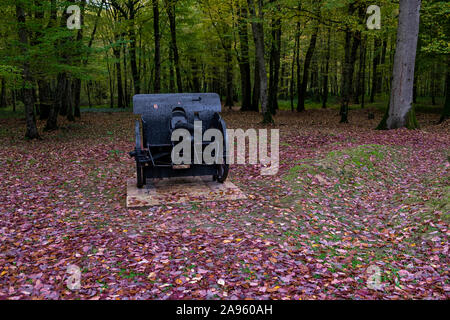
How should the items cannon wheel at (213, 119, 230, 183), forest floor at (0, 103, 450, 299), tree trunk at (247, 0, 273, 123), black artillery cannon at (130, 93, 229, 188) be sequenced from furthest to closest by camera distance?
tree trunk at (247, 0, 273, 123) → black artillery cannon at (130, 93, 229, 188) → cannon wheel at (213, 119, 230, 183) → forest floor at (0, 103, 450, 299)

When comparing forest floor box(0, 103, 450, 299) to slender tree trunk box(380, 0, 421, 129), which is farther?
slender tree trunk box(380, 0, 421, 129)

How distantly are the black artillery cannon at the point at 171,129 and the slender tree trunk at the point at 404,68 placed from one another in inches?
384

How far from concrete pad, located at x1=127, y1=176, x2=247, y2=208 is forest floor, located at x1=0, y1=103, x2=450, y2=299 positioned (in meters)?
0.26

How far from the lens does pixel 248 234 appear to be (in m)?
5.05

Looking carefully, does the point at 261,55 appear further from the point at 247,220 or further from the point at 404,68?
the point at 247,220

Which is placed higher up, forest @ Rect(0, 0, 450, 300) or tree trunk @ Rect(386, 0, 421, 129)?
tree trunk @ Rect(386, 0, 421, 129)

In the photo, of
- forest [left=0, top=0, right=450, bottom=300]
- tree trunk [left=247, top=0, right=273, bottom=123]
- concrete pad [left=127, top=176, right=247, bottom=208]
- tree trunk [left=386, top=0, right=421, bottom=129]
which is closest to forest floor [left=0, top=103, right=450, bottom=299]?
forest [left=0, top=0, right=450, bottom=300]

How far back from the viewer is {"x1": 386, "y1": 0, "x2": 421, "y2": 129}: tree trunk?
12.9 meters

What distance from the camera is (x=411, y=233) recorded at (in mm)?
5148

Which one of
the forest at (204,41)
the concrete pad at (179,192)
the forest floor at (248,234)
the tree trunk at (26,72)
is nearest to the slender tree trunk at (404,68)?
the forest at (204,41)

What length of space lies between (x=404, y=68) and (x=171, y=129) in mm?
11278

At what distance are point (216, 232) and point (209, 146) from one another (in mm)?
2469

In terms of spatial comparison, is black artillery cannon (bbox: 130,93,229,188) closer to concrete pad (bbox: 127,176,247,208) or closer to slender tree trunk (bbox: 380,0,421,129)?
concrete pad (bbox: 127,176,247,208)
